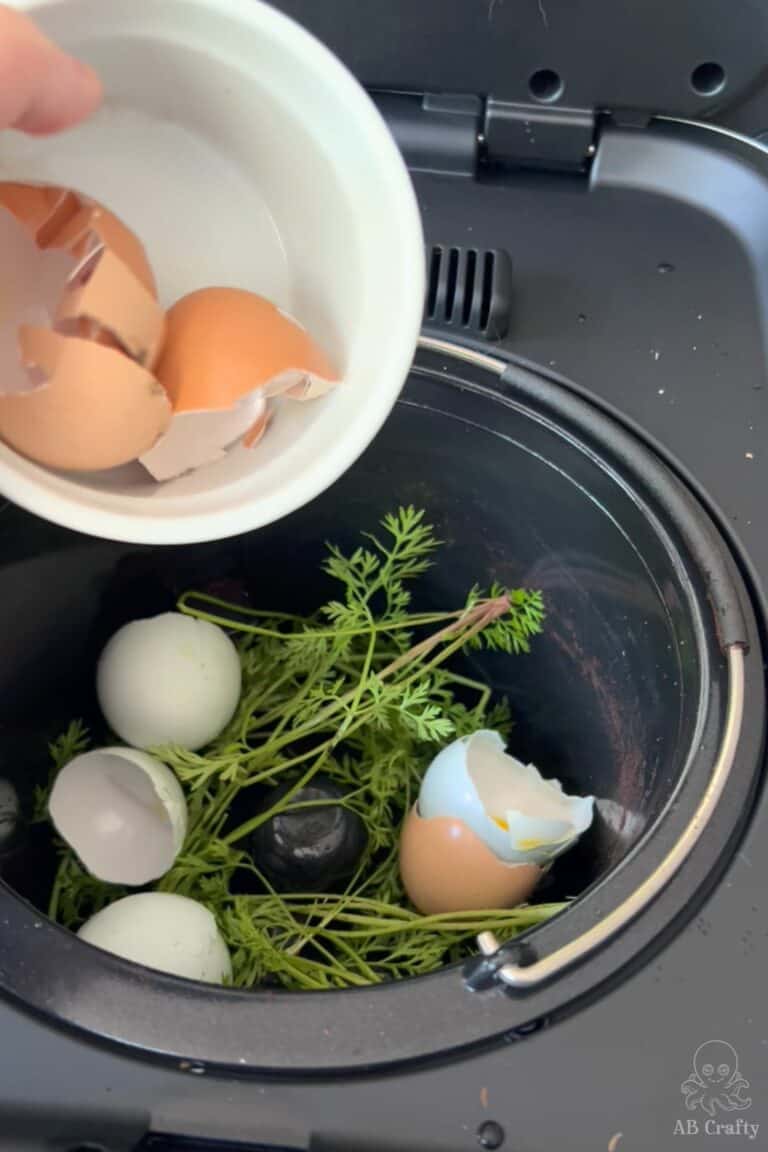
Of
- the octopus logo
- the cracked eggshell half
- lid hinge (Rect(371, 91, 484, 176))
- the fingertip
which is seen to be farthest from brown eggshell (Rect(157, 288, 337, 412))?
the octopus logo

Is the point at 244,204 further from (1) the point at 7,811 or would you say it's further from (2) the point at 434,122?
(1) the point at 7,811

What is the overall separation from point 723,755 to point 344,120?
0.38 meters

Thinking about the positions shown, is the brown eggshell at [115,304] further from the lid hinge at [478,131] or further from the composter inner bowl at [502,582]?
the lid hinge at [478,131]

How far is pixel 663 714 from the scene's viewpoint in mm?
662

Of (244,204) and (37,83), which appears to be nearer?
(37,83)

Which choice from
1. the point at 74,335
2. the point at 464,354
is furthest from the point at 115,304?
the point at 464,354

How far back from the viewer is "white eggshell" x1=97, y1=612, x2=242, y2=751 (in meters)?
0.73

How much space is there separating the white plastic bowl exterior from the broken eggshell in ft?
0.06

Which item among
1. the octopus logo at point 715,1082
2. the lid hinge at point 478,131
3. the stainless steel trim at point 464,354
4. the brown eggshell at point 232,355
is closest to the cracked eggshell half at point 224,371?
the brown eggshell at point 232,355

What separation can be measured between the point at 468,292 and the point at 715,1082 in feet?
1.61

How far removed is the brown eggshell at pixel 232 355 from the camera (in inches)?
22.1

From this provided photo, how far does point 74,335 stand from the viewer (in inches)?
21.4

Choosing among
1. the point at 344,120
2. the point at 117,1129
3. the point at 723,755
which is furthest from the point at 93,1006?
the point at 344,120

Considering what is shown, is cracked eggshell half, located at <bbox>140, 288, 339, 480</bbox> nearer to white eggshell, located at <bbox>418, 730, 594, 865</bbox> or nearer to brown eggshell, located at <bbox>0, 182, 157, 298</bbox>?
brown eggshell, located at <bbox>0, 182, 157, 298</bbox>
